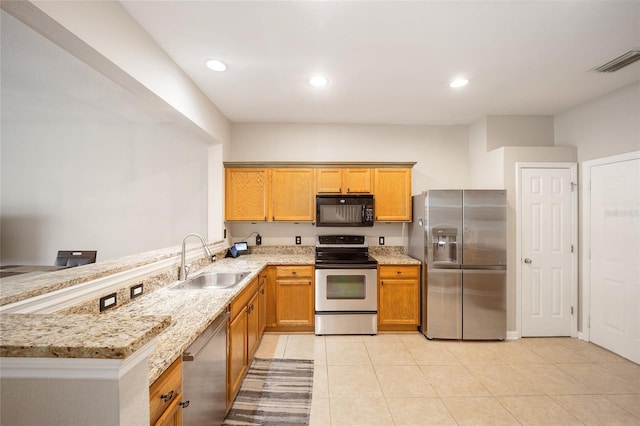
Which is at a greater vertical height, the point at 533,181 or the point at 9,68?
the point at 9,68

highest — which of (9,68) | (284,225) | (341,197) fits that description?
(9,68)

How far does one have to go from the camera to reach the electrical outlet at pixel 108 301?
1.65 meters

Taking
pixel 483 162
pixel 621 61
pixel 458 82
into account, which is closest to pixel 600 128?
pixel 621 61

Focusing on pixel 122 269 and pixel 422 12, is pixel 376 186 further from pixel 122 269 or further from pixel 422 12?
pixel 122 269

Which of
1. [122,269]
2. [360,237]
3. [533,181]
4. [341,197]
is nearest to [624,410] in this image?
[533,181]

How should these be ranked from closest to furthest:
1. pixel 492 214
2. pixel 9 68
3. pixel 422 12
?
pixel 422 12, pixel 9 68, pixel 492 214

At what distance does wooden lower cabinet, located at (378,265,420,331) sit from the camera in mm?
3504

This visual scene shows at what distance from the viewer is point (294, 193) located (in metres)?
3.80

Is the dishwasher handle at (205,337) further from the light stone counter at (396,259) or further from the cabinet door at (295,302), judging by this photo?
the light stone counter at (396,259)

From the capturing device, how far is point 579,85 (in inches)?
113

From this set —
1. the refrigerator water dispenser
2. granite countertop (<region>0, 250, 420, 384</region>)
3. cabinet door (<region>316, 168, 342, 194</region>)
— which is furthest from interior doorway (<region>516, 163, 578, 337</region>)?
granite countertop (<region>0, 250, 420, 384</region>)

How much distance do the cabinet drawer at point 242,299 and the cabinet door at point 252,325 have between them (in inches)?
2.9

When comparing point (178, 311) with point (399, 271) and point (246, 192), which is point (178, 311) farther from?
point (399, 271)

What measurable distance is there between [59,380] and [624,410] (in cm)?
352
